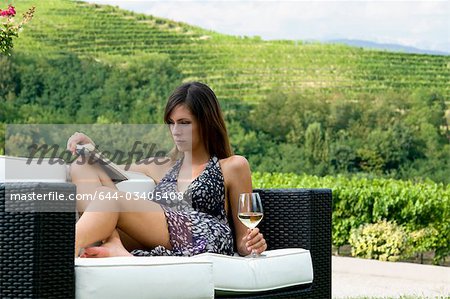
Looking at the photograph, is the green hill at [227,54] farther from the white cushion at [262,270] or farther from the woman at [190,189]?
the white cushion at [262,270]

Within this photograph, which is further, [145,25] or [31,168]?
[145,25]

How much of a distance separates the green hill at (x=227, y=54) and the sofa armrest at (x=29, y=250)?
11.7 meters

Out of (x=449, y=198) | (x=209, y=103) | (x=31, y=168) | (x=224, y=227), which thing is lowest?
(x=449, y=198)

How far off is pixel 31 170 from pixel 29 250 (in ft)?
3.14

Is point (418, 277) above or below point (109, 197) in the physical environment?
below

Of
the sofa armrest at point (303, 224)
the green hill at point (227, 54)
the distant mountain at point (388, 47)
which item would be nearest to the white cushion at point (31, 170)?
the sofa armrest at point (303, 224)

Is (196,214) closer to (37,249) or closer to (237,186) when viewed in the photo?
(237,186)

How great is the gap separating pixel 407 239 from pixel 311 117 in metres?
6.70

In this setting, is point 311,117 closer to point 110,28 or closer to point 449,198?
point 110,28

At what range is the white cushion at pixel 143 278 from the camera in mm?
2623

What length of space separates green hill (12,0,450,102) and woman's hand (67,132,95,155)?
1080 centimetres

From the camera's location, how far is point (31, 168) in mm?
3463

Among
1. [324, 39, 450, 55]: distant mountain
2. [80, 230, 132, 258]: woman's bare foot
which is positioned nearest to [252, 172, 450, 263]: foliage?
[80, 230, 132, 258]: woman's bare foot

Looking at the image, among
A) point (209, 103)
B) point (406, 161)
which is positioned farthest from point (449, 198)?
point (406, 161)
